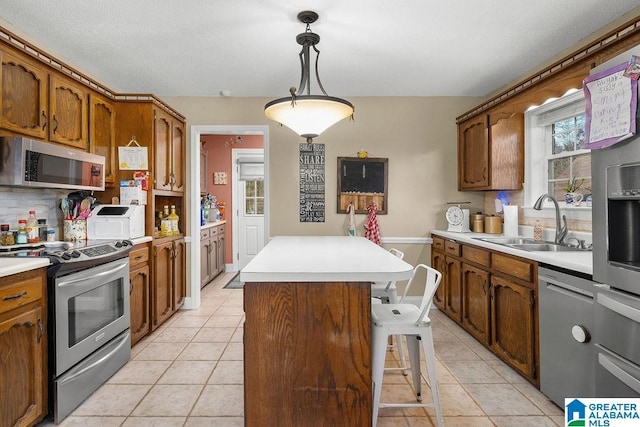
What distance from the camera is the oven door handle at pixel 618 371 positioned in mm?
1300

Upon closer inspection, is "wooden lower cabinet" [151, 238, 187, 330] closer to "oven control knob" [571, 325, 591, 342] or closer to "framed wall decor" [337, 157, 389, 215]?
"framed wall decor" [337, 157, 389, 215]

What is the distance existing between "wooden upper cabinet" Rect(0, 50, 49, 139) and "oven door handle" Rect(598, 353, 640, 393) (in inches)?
125

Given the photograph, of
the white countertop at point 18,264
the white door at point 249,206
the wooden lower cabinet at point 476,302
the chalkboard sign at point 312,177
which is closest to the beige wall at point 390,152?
A: the chalkboard sign at point 312,177

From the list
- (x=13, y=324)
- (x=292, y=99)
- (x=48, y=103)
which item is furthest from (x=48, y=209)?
(x=292, y=99)

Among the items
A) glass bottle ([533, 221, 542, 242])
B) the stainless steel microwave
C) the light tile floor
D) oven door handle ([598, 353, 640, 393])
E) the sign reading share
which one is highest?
the stainless steel microwave

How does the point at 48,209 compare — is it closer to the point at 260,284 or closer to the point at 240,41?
the point at 240,41

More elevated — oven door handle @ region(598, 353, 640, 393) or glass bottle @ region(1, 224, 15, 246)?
glass bottle @ region(1, 224, 15, 246)

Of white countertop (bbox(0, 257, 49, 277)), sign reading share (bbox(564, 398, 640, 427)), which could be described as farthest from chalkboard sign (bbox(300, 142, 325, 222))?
sign reading share (bbox(564, 398, 640, 427))

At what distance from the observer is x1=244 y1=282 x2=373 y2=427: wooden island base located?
5.33ft

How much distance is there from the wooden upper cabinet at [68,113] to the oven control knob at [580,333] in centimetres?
330

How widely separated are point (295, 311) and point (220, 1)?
187 cm

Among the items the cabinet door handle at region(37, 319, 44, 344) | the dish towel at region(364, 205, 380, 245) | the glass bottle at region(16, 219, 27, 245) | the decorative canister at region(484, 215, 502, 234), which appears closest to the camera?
the cabinet door handle at region(37, 319, 44, 344)

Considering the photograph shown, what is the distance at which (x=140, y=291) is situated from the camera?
3.03 m

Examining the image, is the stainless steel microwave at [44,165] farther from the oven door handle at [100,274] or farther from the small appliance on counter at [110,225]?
the oven door handle at [100,274]
